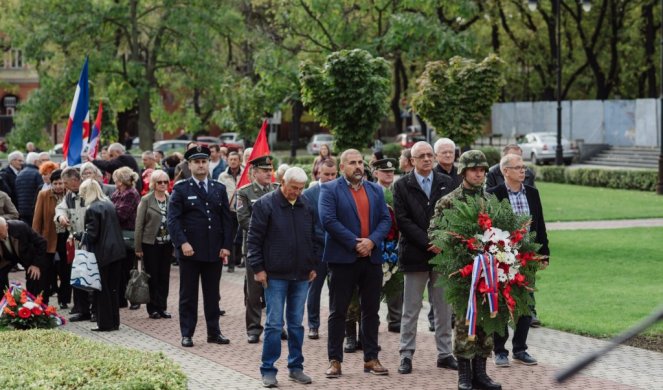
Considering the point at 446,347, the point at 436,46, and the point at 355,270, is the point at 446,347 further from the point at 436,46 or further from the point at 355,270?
the point at 436,46

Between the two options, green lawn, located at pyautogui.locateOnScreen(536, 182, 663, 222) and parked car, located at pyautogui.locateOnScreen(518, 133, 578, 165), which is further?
parked car, located at pyautogui.locateOnScreen(518, 133, 578, 165)

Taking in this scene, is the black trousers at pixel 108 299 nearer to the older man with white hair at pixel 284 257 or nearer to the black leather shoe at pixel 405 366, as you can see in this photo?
the older man with white hair at pixel 284 257

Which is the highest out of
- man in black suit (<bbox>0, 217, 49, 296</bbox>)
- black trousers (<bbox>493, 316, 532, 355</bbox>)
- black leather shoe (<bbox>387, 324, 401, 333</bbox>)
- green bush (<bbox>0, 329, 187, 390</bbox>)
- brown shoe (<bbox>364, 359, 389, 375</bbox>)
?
man in black suit (<bbox>0, 217, 49, 296</bbox>)

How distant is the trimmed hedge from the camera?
36.2 m

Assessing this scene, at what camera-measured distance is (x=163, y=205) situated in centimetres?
1443

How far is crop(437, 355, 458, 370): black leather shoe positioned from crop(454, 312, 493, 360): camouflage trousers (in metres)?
0.92

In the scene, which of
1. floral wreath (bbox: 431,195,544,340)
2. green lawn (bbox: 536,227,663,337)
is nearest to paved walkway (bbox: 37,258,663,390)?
floral wreath (bbox: 431,195,544,340)

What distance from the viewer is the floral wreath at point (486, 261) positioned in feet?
31.7

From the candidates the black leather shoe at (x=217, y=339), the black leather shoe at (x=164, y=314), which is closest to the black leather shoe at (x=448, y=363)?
the black leather shoe at (x=217, y=339)

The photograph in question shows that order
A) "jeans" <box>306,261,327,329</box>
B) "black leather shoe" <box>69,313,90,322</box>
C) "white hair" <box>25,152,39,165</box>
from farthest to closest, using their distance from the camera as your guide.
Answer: "white hair" <box>25,152,39,165</box>, "black leather shoe" <box>69,313,90,322</box>, "jeans" <box>306,261,327,329</box>

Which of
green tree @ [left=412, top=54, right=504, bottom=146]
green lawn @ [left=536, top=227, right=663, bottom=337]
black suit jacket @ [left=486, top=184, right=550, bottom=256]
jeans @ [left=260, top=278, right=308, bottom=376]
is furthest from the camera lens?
green tree @ [left=412, top=54, right=504, bottom=146]

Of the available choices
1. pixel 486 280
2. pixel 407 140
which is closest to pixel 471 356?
pixel 486 280

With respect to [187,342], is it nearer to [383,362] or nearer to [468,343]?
[383,362]

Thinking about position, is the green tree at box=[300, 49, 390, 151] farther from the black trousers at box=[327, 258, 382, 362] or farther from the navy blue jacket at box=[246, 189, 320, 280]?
the navy blue jacket at box=[246, 189, 320, 280]
